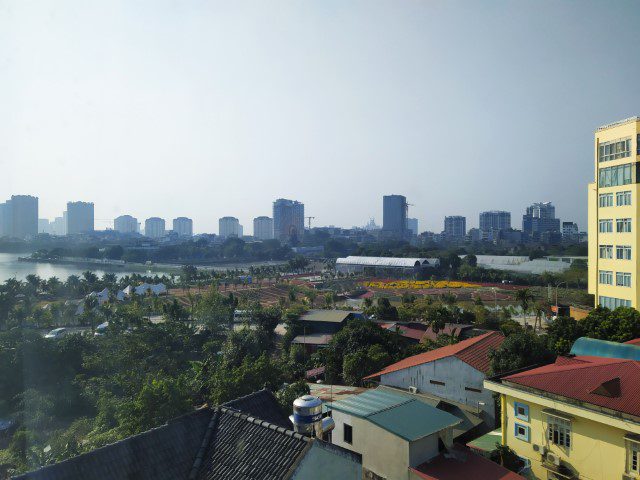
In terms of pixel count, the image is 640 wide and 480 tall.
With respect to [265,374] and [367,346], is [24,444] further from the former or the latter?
[367,346]

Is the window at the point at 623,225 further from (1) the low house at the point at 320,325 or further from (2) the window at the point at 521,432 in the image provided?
(1) the low house at the point at 320,325

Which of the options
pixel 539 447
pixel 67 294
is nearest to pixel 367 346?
pixel 539 447

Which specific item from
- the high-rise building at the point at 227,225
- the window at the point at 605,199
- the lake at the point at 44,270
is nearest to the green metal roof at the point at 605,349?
the window at the point at 605,199

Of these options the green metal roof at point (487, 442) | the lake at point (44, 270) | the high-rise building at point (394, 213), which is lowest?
the lake at point (44, 270)

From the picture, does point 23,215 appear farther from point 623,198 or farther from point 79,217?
point 623,198

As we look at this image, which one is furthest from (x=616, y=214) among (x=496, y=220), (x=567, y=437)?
(x=496, y=220)

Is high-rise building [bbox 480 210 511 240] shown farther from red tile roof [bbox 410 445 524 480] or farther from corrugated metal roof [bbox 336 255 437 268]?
red tile roof [bbox 410 445 524 480]
